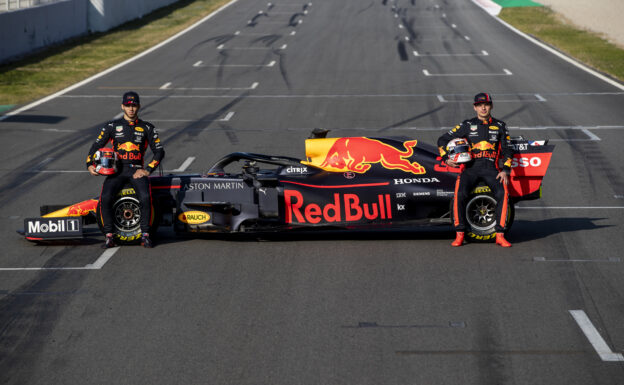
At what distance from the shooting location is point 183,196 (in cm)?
1084

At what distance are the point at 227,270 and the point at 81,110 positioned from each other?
15.2m

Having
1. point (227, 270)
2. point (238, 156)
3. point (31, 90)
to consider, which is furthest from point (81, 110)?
point (227, 270)

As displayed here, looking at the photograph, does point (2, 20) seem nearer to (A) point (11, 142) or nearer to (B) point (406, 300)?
(A) point (11, 142)

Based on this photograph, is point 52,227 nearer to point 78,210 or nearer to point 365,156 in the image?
point 78,210

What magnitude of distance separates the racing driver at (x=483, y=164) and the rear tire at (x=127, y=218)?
12.6 ft

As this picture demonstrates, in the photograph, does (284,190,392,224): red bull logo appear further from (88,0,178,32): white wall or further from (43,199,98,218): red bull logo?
(88,0,178,32): white wall

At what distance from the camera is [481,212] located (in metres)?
10.6

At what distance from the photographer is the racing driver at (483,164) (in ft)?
34.1

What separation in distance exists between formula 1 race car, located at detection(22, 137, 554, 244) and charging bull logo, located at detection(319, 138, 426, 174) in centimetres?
1

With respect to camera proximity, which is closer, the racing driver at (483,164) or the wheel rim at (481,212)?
the racing driver at (483,164)

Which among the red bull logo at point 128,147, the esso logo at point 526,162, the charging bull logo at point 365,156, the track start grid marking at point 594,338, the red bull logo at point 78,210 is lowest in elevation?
the track start grid marking at point 594,338

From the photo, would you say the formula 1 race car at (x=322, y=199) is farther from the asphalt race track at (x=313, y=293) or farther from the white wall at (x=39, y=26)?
the white wall at (x=39, y=26)

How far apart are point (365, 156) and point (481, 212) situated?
1659 millimetres

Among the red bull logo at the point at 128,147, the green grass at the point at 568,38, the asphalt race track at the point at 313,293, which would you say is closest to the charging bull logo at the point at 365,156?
the asphalt race track at the point at 313,293
